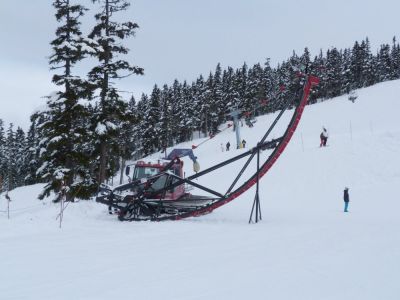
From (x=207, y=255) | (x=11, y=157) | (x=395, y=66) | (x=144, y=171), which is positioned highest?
(x=395, y=66)

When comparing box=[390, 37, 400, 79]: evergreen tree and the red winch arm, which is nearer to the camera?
the red winch arm

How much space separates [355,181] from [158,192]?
15.3 m

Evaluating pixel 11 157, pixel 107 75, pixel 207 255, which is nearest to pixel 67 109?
pixel 107 75

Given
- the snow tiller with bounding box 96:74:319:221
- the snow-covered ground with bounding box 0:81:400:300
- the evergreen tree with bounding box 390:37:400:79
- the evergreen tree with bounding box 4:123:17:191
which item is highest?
the evergreen tree with bounding box 390:37:400:79

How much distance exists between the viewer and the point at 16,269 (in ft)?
24.5

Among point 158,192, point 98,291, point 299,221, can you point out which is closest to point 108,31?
point 158,192

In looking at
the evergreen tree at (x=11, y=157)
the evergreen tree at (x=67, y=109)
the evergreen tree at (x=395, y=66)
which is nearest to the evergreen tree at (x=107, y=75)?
the evergreen tree at (x=67, y=109)

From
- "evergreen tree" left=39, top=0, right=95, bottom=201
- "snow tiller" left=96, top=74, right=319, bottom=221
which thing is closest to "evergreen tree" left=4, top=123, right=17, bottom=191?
"evergreen tree" left=39, top=0, right=95, bottom=201

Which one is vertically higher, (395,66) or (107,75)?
(395,66)

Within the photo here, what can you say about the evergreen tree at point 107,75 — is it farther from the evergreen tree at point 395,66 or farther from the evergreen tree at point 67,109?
the evergreen tree at point 395,66

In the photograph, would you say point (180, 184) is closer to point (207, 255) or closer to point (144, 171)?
point (144, 171)

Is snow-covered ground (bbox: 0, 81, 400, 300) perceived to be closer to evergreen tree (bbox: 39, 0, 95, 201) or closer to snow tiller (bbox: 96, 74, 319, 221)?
snow tiller (bbox: 96, 74, 319, 221)

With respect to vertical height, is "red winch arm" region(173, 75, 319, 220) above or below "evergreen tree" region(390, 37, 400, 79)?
below

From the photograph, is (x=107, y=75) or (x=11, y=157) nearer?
(x=107, y=75)
